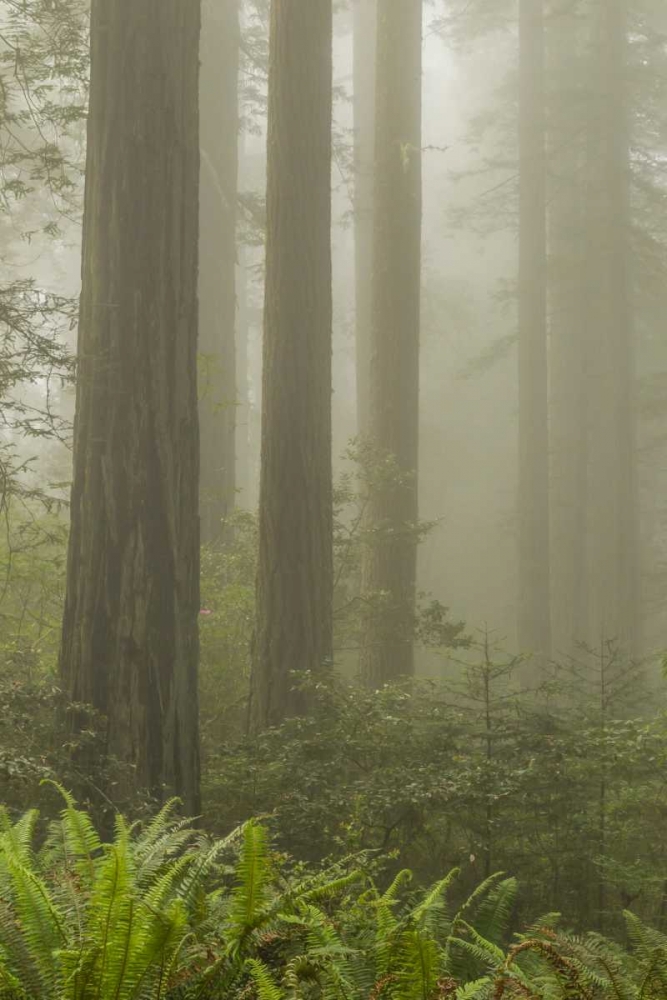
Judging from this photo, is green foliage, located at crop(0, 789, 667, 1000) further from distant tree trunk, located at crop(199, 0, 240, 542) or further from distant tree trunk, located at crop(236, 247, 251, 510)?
distant tree trunk, located at crop(236, 247, 251, 510)

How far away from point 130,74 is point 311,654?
4999 mm

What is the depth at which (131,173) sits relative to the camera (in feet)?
21.0

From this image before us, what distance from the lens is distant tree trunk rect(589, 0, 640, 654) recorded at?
20.9 metres

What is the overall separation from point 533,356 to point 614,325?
80.4 inches

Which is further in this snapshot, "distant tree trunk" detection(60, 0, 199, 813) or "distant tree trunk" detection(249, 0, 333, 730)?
"distant tree trunk" detection(249, 0, 333, 730)

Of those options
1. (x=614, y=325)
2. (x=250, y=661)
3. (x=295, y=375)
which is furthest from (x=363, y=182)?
(x=250, y=661)

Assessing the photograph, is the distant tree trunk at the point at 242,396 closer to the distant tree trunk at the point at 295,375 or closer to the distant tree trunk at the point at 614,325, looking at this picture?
the distant tree trunk at the point at 614,325

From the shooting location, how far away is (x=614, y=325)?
2200cm

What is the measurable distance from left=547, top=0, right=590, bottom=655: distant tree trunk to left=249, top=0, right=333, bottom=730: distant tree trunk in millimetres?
13456

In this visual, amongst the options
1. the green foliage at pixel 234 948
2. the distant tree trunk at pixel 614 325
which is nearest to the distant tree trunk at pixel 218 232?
the distant tree trunk at pixel 614 325

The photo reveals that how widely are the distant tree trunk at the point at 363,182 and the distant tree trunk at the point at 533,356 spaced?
3424 millimetres

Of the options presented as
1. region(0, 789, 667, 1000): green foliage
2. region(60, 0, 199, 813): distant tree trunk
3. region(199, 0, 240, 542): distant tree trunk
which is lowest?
region(0, 789, 667, 1000): green foliage

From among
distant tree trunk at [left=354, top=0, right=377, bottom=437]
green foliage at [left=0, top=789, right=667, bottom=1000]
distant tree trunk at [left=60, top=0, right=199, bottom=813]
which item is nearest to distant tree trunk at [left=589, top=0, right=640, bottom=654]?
distant tree trunk at [left=354, top=0, right=377, bottom=437]

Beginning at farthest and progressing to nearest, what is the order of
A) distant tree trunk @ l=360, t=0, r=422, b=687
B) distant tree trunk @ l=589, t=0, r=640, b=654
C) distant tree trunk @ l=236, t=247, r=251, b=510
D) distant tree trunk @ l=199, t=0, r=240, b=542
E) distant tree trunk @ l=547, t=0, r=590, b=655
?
distant tree trunk @ l=236, t=247, r=251, b=510, distant tree trunk @ l=547, t=0, r=590, b=655, distant tree trunk @ l=589, t=0, r=640, b=654, distant tree trunk @ l=199, t=0, r=240, b=542, distant tree trunk @ l=360, t=0, r=422, b=687
